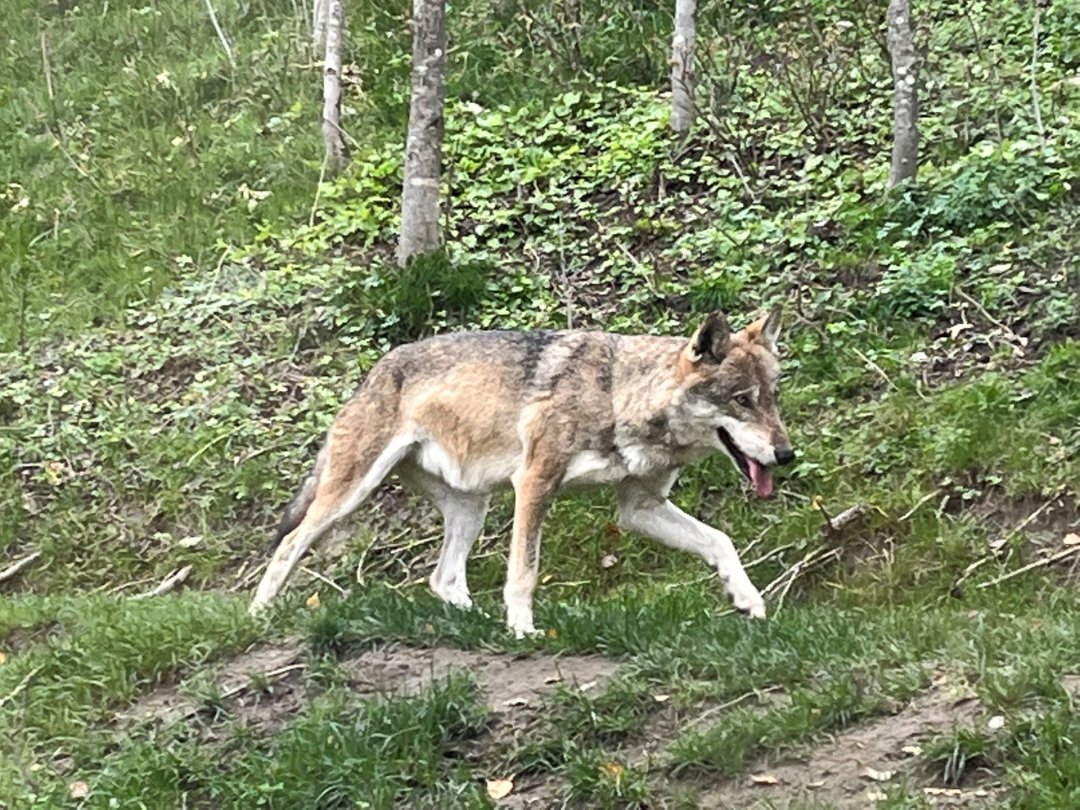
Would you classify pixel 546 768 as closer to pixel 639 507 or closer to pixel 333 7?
pixel 639 507

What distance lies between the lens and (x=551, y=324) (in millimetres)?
12273

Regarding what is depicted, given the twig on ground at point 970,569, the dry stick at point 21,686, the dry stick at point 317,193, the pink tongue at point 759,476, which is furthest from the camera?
the dry stick at point 317,193

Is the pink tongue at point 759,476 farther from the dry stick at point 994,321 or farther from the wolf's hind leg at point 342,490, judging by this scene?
the dry stick at point 994,321

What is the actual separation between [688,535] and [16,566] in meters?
5.78

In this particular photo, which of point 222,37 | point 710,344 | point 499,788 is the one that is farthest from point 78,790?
point 222,37

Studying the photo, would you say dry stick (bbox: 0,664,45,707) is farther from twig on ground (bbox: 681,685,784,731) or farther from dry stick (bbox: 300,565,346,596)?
twig on ground (bbox: 681,685,784,731)

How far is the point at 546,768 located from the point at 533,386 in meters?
2.74

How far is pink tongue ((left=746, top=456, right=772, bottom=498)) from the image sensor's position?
7758 millimetres

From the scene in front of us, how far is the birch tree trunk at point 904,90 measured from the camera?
460 inches

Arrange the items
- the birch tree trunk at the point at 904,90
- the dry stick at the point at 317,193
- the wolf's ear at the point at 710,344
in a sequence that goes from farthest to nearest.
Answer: the dry stick at the point at 317,193, the birch tree trunk at the point at 904,90, the wolf's ear at the point at 710,344

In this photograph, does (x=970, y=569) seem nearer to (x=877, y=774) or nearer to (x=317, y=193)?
(x=877, y=774)

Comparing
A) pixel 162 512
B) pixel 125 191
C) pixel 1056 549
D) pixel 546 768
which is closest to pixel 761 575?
pixel 1056 549

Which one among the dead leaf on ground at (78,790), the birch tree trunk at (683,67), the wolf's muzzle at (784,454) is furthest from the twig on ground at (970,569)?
the birch tree trunk at (683,67)

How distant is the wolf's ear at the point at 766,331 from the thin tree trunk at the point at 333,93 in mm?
8006
